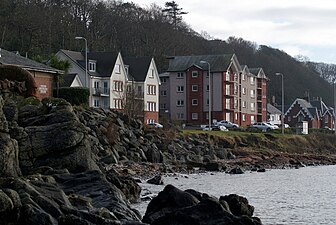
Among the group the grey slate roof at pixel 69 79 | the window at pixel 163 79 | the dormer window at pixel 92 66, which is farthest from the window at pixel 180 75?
the grey slate roof at pixel 69 79

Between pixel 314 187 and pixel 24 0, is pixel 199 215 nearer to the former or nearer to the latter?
pixel 314 187

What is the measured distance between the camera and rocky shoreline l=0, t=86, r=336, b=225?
19.8 meters

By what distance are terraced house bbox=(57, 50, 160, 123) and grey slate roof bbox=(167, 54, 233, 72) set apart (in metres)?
8.83

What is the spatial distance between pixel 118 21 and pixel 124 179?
297ft

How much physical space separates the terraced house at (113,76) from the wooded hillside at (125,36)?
5.49m

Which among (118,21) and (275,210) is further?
(118,21)

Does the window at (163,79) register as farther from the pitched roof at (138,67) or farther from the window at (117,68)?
the window at (117,68)

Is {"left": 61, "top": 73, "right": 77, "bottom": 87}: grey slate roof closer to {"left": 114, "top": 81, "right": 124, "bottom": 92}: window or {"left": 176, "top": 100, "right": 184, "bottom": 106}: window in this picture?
{"left": 114, "top": 81, "right": 124, "bottom": 92}: window

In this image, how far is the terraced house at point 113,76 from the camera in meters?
90.3

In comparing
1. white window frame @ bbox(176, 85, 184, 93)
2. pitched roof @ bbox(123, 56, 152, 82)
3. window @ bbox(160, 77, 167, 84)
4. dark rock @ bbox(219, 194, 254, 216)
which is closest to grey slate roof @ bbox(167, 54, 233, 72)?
white window frame @ bbox(176, 85, 184, 93)

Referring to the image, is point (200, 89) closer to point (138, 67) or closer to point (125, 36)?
point (138, 67)

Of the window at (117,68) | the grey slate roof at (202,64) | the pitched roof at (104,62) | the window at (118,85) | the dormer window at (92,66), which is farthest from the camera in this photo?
the grey slate roof at (202,64)

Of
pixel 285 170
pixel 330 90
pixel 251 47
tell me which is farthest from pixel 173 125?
pixel 330 90

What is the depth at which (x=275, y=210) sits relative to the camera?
3147 cm
